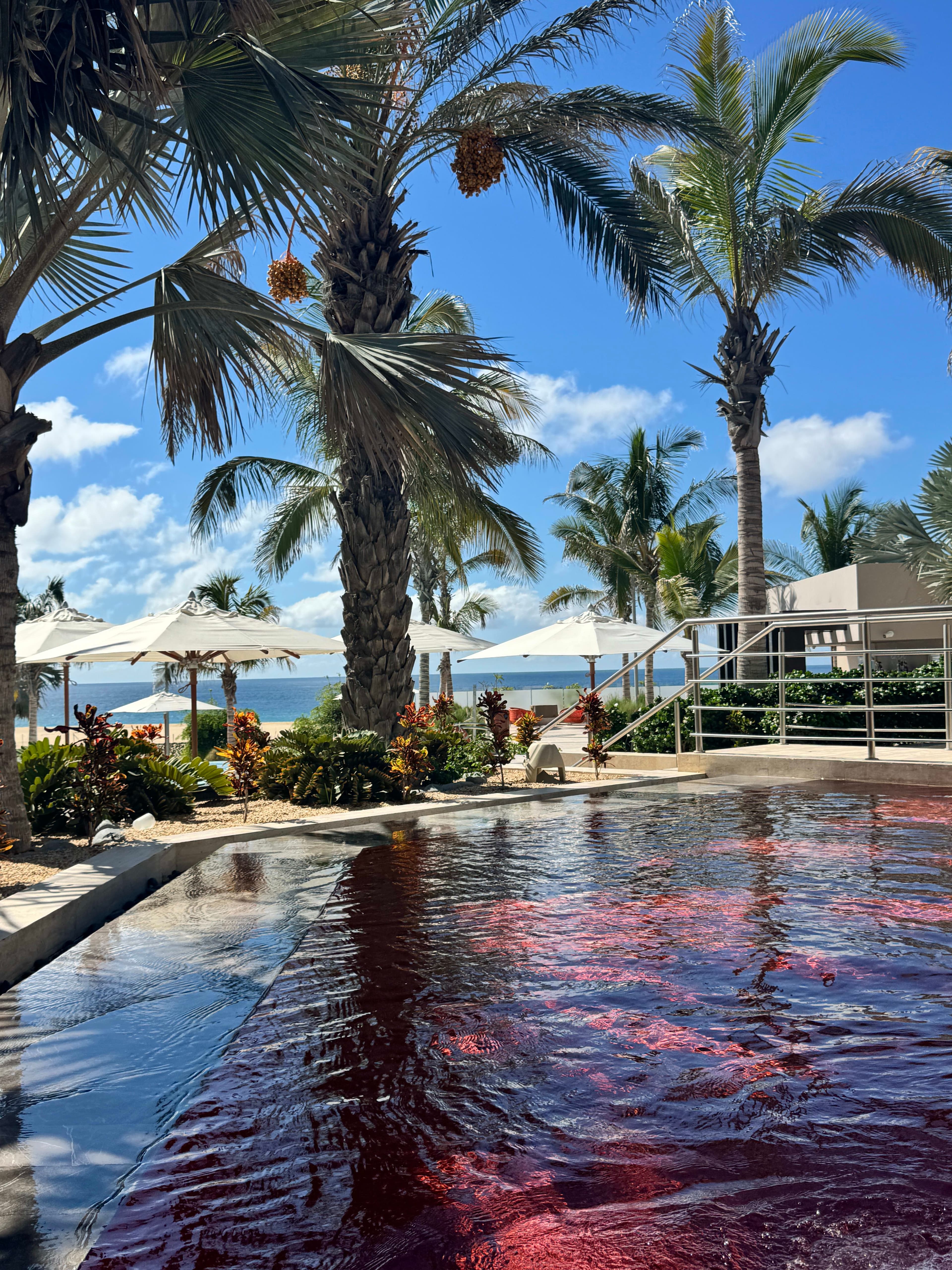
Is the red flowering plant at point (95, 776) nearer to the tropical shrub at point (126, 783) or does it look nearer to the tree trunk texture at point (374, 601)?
the tropical shrub at point (126, 783)

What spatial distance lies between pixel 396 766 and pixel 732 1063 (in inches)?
263

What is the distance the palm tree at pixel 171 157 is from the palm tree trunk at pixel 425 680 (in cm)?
1969

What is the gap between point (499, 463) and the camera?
749 cm

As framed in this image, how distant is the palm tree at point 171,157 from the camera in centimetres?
552

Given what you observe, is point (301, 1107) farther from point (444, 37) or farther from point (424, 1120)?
point (444, 37)

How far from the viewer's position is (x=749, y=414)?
16.7 meters

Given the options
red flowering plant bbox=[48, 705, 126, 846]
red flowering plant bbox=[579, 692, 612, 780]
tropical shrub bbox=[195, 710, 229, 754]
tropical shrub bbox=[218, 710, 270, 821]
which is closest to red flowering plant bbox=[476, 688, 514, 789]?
red flowering plant bbox=[579, 692, 612, 780]

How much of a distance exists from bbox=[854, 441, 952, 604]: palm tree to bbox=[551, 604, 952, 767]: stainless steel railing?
1610 mm

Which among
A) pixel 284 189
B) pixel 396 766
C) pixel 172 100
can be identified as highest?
pixel 172 100

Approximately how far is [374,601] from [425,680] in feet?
63.6

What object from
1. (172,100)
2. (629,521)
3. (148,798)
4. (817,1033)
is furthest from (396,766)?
(629,521)

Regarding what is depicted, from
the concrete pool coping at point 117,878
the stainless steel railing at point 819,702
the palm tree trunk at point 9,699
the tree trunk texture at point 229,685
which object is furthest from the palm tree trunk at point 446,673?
the palm tree trunk at point 9,699

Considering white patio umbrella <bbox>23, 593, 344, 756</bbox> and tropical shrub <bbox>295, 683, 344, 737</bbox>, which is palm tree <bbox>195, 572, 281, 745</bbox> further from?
white patio umbrella <bbox>23, 593, 344, 756</bbox>

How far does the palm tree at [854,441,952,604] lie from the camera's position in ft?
48.9
